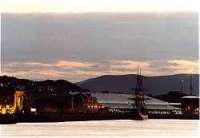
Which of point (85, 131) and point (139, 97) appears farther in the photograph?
point (139, 97)

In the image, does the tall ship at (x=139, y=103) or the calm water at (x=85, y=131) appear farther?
the tall ship at (x=139, y=103)

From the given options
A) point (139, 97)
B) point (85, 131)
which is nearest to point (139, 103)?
point (139, 97)

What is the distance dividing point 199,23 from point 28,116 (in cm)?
1540

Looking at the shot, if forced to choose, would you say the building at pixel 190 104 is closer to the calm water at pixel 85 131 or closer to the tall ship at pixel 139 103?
the tall ship at pixel 139 103

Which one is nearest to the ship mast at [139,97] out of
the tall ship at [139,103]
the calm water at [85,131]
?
the tall ship at [139,103]

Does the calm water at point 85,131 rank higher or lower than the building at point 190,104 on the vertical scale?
lower

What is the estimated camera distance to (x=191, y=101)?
33188 mm

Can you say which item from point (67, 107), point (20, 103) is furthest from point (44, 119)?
point (67, 107)

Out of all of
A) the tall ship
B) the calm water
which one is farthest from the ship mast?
the calm water

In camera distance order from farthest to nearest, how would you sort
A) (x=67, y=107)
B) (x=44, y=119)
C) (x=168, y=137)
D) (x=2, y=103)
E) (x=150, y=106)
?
(x=150, y=106), (x=67, y=107), (x=44, y=119), (x=2, y=103), (x=168, y=137)

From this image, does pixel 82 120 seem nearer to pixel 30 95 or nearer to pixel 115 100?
pixel 30 95

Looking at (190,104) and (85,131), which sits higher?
(190,104)

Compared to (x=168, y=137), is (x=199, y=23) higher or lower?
higher

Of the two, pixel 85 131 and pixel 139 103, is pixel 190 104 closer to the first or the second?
pixel 139 103
